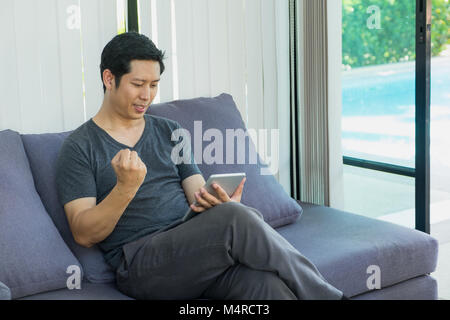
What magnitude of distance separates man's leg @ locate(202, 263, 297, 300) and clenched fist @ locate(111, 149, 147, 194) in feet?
1.26

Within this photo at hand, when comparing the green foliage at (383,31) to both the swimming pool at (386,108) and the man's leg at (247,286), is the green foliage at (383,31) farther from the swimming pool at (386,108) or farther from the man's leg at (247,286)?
the man's leg at (247,286)

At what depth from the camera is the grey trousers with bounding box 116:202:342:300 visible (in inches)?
64.7

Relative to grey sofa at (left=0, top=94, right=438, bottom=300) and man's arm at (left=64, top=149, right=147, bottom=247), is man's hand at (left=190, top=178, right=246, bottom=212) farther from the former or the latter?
grey sofa at (left=0, top=94, right=438, bottom=300)

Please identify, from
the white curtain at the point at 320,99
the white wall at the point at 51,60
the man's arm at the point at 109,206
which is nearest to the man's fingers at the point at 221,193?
the man's arm at the point at 109,206

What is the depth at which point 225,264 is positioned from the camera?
168 centimetres

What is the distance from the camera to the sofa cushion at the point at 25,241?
1.78m

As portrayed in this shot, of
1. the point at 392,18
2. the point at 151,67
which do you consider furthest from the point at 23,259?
the point at 392,18

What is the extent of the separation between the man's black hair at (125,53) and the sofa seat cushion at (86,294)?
2.27ft

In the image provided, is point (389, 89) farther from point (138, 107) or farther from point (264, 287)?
point (264, 287)

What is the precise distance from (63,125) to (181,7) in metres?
0.80

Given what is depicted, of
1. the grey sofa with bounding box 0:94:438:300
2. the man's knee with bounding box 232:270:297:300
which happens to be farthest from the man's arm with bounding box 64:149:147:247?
the man's knee with bounding box 232:270:297:300

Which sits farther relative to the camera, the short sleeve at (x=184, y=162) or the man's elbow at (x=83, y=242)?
the short sleeve at (x=184, y=162)

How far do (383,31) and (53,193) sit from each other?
2630mm
